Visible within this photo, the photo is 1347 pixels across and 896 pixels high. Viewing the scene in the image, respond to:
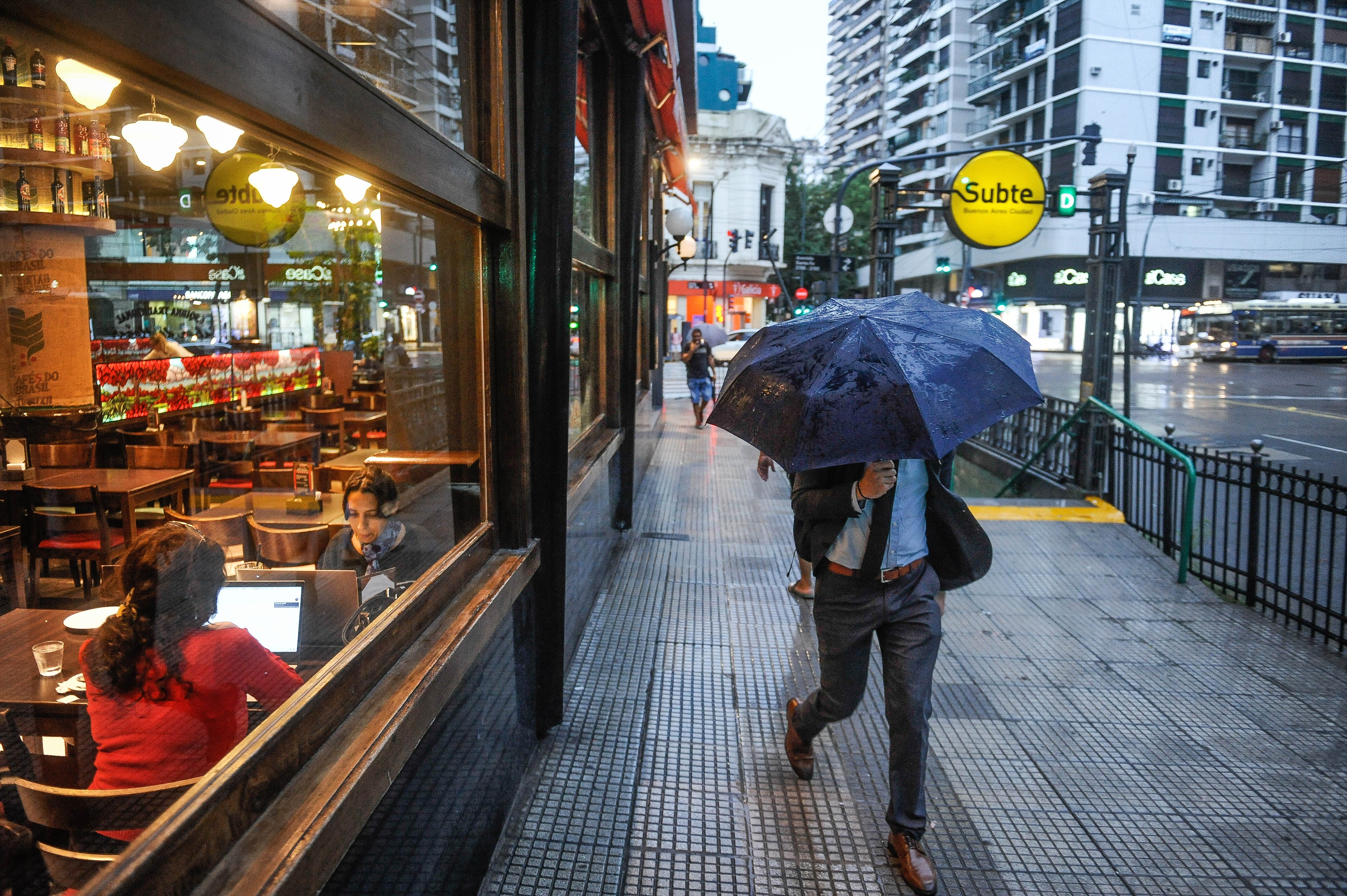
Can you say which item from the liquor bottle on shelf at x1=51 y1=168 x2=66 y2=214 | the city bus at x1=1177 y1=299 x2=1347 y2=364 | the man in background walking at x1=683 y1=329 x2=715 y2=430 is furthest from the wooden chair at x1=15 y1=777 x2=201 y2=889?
the city bus at x1=1177 y1=299 x2=1347 y2=364

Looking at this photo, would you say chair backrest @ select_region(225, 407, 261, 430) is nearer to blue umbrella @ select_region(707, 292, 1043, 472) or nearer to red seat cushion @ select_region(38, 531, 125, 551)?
red seat cushion @ select_region(38, 531, 125, 551)

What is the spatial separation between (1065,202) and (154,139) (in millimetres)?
10059

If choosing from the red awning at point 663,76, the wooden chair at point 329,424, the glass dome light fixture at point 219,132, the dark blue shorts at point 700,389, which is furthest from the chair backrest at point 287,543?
the dark blue shorts at point 700,389

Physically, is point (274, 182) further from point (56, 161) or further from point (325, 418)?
point (325, 418)

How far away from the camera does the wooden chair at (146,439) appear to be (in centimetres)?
837

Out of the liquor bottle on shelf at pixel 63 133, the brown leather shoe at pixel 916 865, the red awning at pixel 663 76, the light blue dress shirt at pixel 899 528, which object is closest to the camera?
the liquor bottle on shelf at pixel 63 133

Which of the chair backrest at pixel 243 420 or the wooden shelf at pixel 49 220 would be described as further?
the chair backrest at pixel 243 420

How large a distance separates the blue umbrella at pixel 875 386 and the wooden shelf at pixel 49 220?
2.77m

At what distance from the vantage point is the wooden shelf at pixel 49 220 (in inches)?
142

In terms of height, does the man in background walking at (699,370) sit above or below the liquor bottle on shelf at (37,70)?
below

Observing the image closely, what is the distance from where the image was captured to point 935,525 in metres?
3.34

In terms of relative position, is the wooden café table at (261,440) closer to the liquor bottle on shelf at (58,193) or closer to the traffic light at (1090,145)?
the liquor bottle on shelf at (58,193)

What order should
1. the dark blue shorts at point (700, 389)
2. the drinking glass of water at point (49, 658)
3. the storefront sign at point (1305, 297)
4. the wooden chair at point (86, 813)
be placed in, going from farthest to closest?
the storefront sign at point (1305, 297) → the dark blue shorts at point (700, 389) → the drinking glass of water at point (49, 658) → the wooden chair at point (86, 813)

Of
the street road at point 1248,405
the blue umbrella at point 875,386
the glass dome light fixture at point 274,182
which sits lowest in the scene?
the street road at point 1248,405
